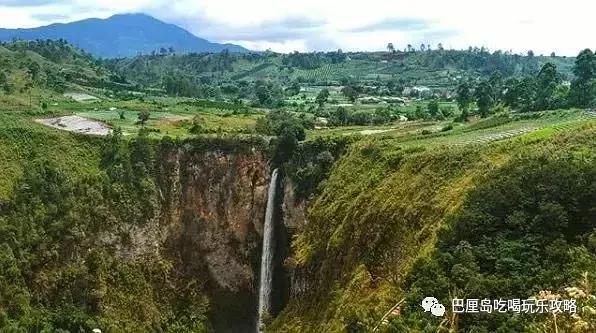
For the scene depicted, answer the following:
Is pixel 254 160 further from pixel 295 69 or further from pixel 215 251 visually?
pixel 295 69

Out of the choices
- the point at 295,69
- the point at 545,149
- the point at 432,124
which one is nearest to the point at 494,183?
the point at 545,149

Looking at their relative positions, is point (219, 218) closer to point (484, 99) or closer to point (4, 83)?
point (484, 99)


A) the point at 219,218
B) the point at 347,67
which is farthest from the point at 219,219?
the point at 347,67

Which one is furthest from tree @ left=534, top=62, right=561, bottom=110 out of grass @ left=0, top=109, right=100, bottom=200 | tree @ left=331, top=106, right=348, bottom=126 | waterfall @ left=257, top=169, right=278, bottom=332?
grass @ left=0, top=109, right=100, bottom=200

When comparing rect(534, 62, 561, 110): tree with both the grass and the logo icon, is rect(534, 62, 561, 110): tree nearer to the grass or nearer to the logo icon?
the grass

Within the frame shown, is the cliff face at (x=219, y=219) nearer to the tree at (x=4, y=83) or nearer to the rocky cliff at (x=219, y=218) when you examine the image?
the rocky cliff at (x=219, y=218)

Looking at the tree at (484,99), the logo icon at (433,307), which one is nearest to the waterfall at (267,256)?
the tree at (484,99)

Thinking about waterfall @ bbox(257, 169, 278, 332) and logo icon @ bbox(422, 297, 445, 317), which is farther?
waterfall @ bbox(257, 169, 278, 332)
